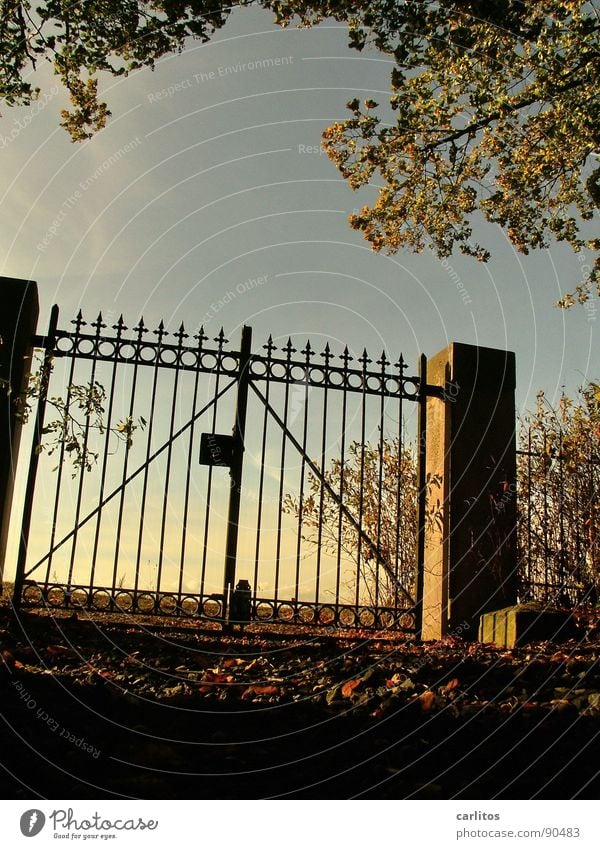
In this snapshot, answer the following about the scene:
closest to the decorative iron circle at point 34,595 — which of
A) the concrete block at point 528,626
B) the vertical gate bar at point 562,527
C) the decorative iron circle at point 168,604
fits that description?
the decorative iron circle at point 168,604

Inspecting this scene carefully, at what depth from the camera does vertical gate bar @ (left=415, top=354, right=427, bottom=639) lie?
7.90 m

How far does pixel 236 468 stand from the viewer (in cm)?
748

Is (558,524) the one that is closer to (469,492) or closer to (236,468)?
(469,492)

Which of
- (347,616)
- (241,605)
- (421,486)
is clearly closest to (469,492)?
(421,486)

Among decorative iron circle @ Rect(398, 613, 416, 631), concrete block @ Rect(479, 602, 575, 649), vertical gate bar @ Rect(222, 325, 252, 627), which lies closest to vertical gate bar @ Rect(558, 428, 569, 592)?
concrete block @ Rect(479, 602, 575, 649)

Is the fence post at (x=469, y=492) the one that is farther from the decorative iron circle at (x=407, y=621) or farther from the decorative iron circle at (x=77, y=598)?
the decorative iron circle at (x=77, y=598)

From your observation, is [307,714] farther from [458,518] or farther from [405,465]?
[405,465]

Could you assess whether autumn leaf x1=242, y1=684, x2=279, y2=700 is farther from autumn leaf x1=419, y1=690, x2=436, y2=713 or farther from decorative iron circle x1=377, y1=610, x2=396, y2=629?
decorative iron circle x1=377, y1=610, x2=396, y2=629

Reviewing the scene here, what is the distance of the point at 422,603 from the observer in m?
7.94

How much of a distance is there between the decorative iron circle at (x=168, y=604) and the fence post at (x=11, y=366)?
1.60 meters

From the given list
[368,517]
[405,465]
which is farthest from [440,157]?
[368,517]

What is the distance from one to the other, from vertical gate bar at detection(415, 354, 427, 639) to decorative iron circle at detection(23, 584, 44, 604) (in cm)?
400

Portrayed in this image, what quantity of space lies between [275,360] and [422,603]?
3.17 m

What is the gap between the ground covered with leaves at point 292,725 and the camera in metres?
3.81
